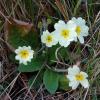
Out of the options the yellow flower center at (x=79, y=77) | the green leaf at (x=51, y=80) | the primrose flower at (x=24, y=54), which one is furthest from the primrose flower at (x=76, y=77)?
the primrose flower at (x=24, y=54)

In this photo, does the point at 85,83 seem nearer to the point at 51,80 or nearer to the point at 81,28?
the point at 51,80

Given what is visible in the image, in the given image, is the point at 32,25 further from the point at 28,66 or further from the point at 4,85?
the point at 4,85

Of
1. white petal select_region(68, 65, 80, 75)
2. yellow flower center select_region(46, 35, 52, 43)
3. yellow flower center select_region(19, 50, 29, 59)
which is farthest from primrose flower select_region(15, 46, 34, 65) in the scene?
white petal select_region(68, 65, 80, 75)

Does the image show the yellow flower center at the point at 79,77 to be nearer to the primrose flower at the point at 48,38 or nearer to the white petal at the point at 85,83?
the white petal at the point at 85,83

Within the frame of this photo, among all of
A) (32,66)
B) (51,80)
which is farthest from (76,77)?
(32,66)

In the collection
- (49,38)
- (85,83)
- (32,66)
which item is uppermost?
(49,38)

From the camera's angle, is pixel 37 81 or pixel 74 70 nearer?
pixel 74 70

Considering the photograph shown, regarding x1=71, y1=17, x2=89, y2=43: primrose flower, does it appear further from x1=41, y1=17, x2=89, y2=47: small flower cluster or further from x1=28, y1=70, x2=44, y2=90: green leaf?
x1=28, y1=70, x2=44, y2=90: green leaf
